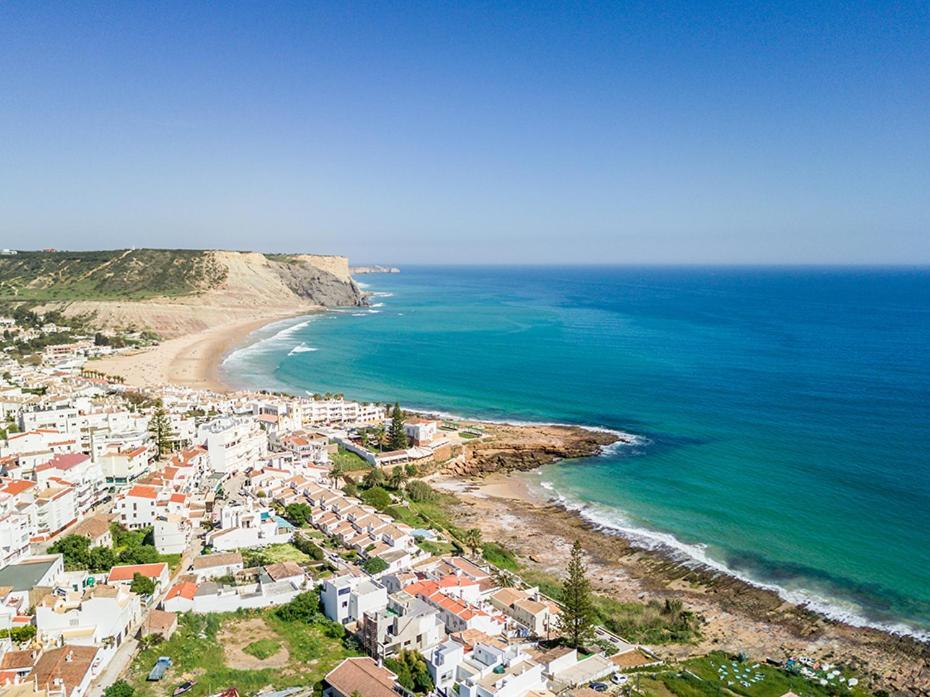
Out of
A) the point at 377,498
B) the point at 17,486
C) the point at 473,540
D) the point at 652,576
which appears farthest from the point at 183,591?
the point at 652,576

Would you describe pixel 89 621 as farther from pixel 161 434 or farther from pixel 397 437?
pixel 397 437

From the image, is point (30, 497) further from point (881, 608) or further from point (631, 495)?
point (881, 608)

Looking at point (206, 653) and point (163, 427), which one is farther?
point (163, 427)

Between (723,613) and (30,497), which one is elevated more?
(30,497)

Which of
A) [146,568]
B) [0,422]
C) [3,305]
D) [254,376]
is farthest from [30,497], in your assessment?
[3,305]

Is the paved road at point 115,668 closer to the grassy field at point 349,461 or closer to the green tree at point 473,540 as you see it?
the green tree at point 473,540

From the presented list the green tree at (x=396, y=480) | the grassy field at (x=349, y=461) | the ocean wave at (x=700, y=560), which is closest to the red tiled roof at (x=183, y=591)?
the green tree at (x=396, y=480)
